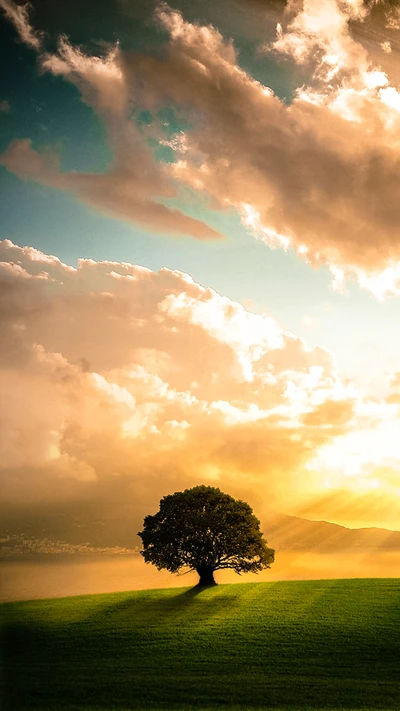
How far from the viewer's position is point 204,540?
4291 centimetres

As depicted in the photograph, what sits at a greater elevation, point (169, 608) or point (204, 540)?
point (204, 540)

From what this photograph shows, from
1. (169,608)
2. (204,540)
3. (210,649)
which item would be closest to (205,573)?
(204,540)

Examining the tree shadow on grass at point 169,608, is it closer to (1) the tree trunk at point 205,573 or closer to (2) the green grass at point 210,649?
(2) the green grass at point 210,649

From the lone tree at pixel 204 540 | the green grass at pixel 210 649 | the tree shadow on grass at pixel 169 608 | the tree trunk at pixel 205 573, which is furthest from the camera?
the tree trunk at pixel 205 573

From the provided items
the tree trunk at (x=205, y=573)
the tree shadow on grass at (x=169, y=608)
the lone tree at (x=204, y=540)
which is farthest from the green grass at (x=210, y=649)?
the lone tree at (x=204, y=540)

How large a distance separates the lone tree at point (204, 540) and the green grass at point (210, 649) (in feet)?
6.67

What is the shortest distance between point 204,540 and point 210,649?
14.7 m

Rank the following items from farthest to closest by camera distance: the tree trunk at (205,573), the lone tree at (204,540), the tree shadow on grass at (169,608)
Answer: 1. the tree trunk at (205,573)
2. the lone tree at (204,540)
3. the tree shadow on grass at (169,608)

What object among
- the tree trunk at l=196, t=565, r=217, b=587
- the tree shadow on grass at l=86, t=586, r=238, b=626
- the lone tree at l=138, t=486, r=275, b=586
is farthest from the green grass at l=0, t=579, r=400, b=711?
the lone tree at l=138, t=486, r=275, b=586

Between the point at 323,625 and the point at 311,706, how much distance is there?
40.7ft

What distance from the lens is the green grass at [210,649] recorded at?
68.5 feet

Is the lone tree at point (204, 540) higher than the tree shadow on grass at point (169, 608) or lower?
higher

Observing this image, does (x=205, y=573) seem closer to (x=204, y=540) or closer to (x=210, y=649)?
(x=204, y=540)

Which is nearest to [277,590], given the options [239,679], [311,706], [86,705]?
[239,679]
